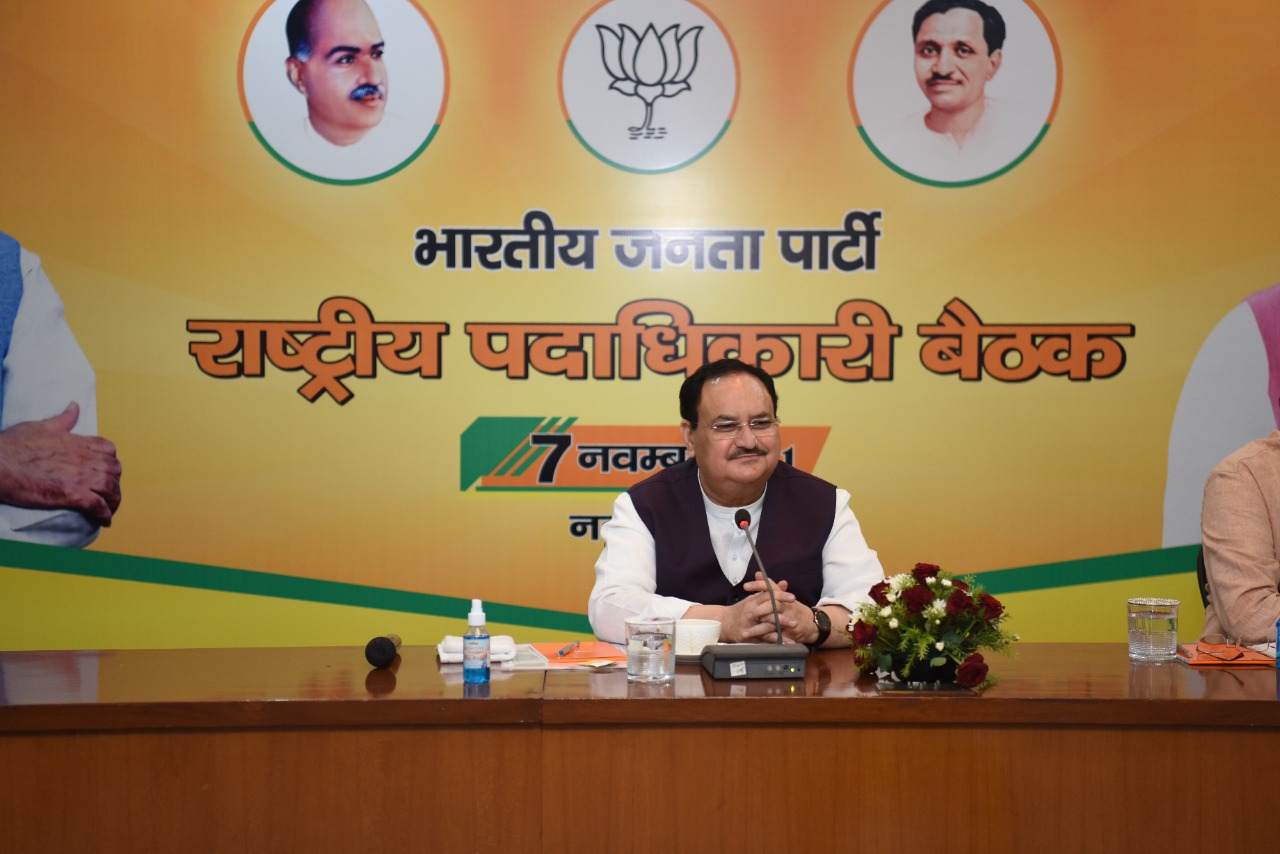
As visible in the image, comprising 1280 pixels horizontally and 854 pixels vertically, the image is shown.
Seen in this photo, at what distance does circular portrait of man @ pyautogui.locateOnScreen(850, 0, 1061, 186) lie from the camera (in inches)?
159

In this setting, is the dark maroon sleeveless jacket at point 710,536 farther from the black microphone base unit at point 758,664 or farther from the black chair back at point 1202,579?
the black chair back at point 1202,579

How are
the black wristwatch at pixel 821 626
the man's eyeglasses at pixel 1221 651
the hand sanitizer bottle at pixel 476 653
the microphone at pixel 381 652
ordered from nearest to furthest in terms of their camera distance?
the hand sanitizer bottle at pixel 476 653 → the microphone at pixel 381 652 → the man's eyeglasses at pixel 1221 651 → the black wristwatch at pixel 821 626

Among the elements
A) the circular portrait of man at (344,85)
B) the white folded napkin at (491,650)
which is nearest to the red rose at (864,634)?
the white folded napkin at (491,650)

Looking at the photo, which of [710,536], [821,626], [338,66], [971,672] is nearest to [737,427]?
[710,536]

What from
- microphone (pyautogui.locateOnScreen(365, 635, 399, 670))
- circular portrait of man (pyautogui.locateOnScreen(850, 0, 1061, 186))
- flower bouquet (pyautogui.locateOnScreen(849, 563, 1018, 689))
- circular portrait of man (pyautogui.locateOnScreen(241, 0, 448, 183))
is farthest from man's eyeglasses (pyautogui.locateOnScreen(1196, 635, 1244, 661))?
circular portrait of man (pyautogui.locateOnScreen(241, 0, 448, 183))

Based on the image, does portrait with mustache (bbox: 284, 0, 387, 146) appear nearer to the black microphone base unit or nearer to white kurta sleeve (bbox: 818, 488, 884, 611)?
white kurta sleeve (bbox: 818, 488, 884, 611)

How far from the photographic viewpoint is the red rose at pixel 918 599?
2189 mm

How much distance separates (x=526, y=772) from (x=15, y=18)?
11.4 ft

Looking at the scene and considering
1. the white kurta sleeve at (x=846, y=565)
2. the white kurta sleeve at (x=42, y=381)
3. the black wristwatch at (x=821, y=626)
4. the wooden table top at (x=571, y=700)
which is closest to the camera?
the wooden table top at (x=571, y=700)

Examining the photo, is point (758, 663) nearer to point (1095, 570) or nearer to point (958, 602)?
point (958, 602)

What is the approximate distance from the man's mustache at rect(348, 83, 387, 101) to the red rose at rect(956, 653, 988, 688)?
294 centimetres

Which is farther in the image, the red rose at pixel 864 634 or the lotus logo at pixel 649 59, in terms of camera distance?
the lotus logo at pixel 649 59

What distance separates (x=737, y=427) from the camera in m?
3.00

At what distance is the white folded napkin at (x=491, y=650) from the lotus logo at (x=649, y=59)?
221 centimetres
